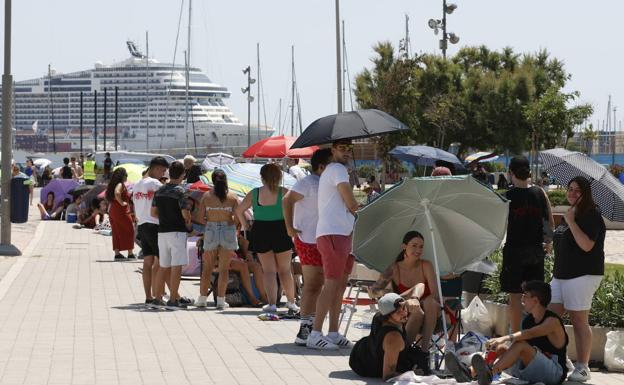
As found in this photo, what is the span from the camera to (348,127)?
11750mm

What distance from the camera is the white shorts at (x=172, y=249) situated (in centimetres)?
1459

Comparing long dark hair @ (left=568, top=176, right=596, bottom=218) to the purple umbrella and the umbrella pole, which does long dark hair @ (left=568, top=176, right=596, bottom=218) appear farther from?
the purple umbrella

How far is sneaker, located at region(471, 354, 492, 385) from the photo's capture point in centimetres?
930

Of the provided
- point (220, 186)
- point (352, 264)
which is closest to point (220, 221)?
point (220, 186)

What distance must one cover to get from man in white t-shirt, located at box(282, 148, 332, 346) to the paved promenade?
390mm

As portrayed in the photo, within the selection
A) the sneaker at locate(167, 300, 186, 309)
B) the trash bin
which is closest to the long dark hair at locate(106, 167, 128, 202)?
the sneaker at locate(167, 300, 186, 309)

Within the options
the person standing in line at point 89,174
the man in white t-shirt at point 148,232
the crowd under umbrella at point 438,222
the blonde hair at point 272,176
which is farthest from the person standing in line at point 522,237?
the person standing in line at point 89,174

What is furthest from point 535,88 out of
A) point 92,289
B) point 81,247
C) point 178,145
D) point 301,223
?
point 178,145

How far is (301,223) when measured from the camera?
12.2 metres

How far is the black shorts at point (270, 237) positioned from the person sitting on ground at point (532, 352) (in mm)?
4572

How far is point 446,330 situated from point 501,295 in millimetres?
2115

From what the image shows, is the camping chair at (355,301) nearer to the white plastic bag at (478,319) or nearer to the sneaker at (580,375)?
the white plastic bag at (478,319)

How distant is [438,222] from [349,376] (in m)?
1.70

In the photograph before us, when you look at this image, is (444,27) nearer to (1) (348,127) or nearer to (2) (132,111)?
(1) (348,127)
